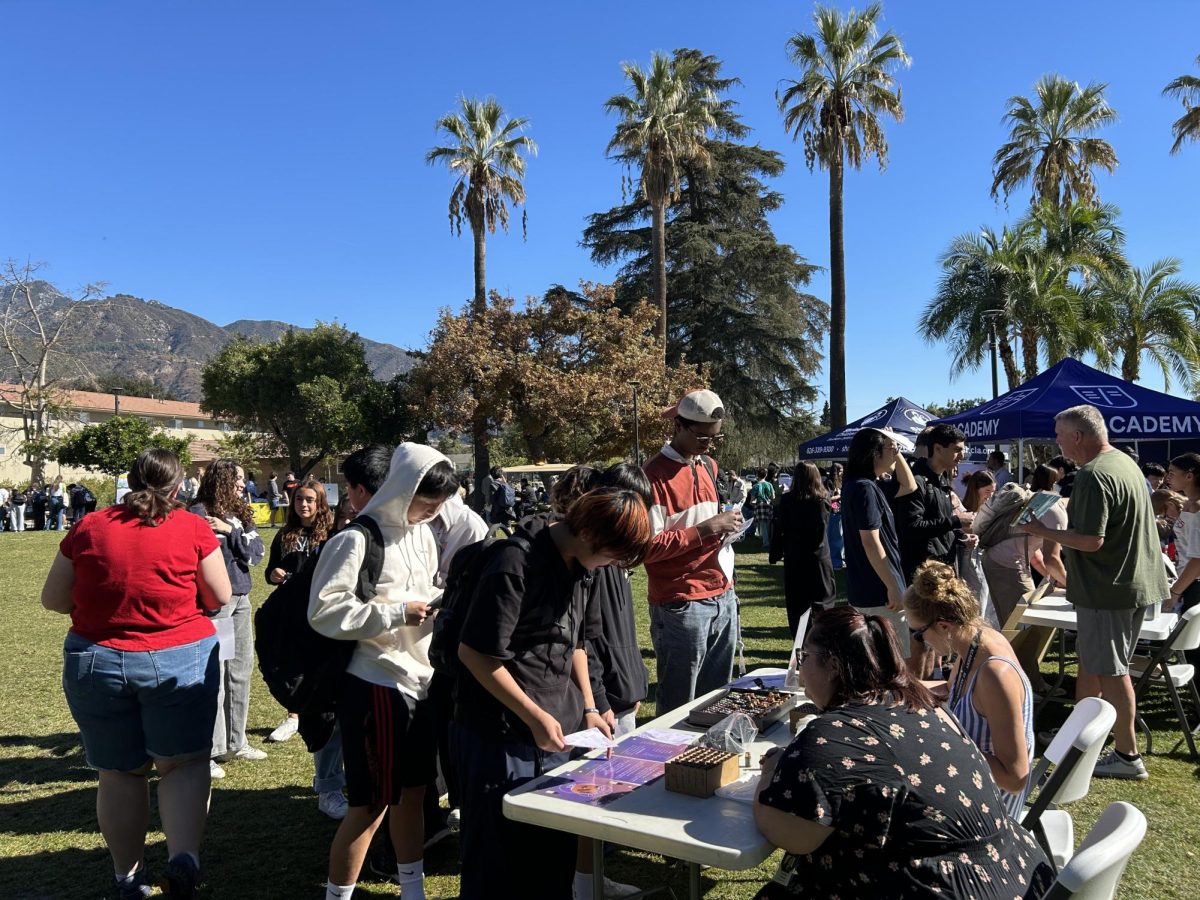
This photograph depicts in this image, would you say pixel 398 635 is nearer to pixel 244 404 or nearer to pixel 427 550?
pixel 427 550

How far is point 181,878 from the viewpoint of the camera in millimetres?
3045

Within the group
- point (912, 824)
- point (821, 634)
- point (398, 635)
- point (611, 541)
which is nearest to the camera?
point (912, 824)

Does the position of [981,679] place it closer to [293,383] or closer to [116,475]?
[293,383]

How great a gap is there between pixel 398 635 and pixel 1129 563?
381 centimetres

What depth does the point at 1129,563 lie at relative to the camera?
14.4ft

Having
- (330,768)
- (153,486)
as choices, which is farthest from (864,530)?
(153,486)

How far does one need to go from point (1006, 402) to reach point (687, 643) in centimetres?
862

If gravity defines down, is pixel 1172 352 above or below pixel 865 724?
above

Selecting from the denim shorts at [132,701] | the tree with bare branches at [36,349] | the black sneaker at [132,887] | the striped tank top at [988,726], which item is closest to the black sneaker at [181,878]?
the black sneaker at [132,887]

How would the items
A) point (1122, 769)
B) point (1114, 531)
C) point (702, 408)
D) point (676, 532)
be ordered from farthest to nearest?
point (1122, 769) < point (1114, 531) < point (702, 408) < point (676, 532)

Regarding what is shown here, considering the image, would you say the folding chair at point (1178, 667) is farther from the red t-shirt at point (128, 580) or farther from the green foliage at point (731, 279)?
the green foliage at point (731, 279)

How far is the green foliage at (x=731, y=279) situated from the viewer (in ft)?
112

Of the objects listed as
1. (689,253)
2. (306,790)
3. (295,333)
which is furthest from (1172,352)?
(295,333)

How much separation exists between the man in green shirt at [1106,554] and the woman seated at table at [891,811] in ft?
→ 9.20
